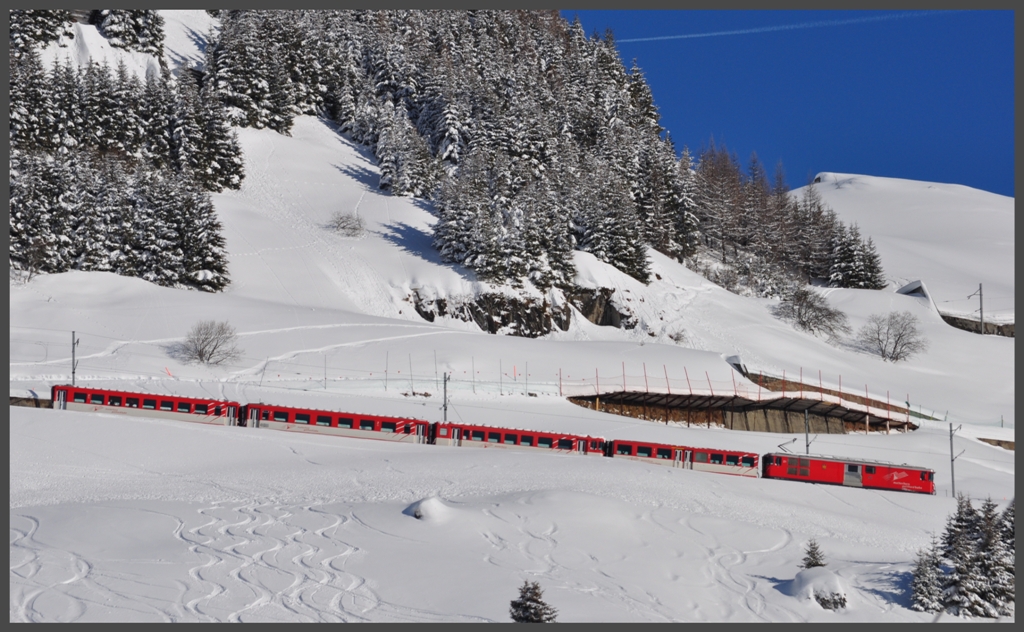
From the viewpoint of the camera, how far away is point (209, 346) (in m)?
50.9

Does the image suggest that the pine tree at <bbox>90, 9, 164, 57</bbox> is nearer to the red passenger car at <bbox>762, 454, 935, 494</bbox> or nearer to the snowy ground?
the snowy ground

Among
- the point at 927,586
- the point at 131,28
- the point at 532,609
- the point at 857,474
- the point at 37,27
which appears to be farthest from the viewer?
the point at 131,28

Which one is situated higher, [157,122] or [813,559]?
[157,122]

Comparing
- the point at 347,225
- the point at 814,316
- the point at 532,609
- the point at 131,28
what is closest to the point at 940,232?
the point at 814,316

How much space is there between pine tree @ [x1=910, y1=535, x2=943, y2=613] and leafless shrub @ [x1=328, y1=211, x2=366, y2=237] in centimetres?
6114

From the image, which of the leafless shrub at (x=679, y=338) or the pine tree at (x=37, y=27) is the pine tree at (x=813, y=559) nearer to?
the leafless shrub at (x=679, y=338)

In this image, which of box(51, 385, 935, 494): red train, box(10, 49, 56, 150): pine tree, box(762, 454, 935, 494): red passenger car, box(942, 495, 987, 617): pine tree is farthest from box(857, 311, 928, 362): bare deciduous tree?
box(10, 49, 56, 150): pine tree

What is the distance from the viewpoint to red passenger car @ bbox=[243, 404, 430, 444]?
40.6 m

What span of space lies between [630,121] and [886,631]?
9152 cm

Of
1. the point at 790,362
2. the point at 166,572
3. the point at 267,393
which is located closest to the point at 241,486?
the point at 166,572

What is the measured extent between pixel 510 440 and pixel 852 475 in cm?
1534

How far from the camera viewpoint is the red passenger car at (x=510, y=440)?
4119cm

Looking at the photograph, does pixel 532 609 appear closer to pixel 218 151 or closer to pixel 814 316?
pixel 814 316

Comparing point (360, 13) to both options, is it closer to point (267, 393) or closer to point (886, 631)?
point (267, 393)
